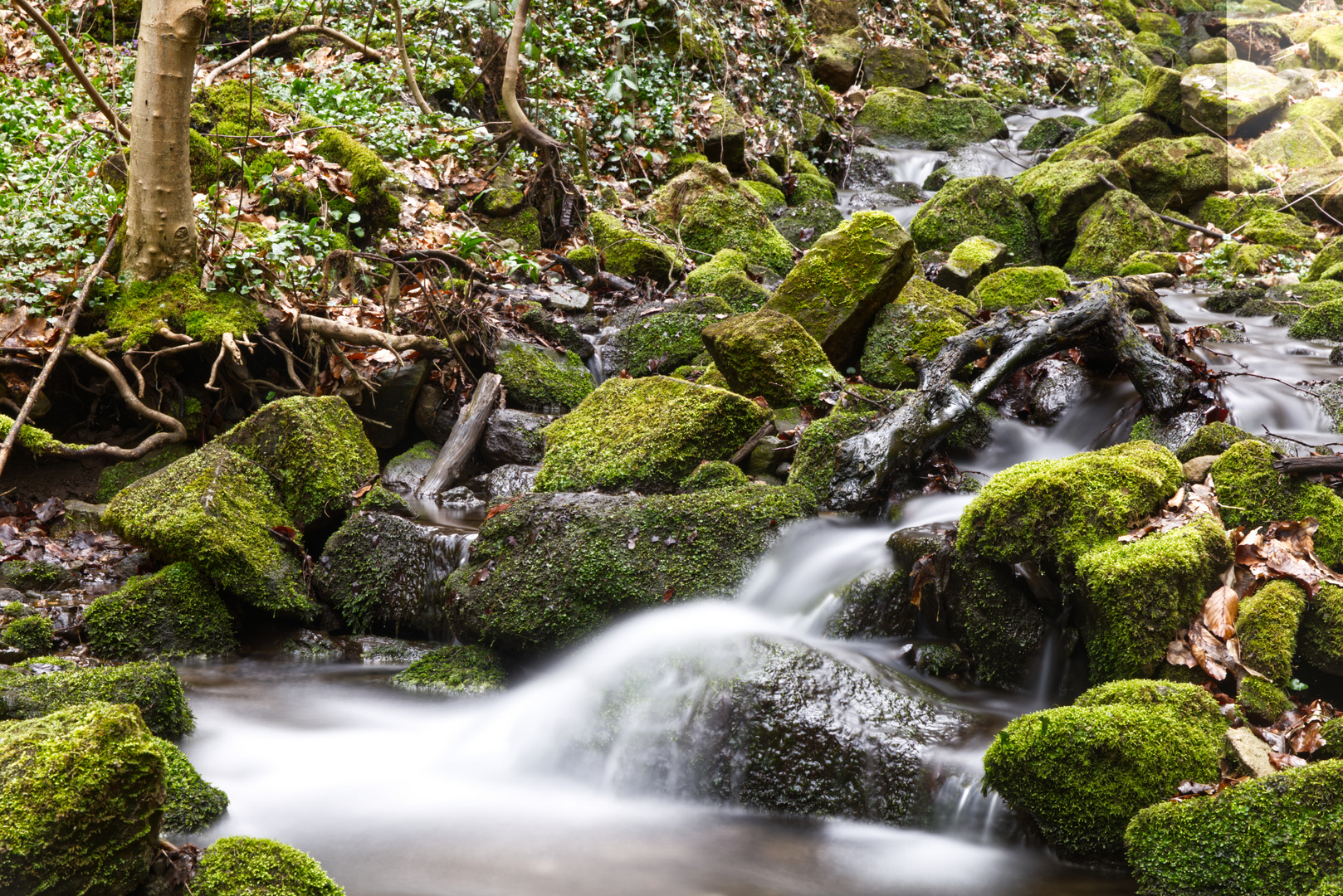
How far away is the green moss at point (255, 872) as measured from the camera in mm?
2482

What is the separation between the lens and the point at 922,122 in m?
16.1

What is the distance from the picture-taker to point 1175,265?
10289 millimetres

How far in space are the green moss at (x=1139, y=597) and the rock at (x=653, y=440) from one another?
2513 mm

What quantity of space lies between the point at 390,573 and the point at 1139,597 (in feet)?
13.2

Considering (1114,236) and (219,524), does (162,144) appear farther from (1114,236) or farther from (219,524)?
(1114,236)

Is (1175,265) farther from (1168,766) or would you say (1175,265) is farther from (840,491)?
(1168,766)

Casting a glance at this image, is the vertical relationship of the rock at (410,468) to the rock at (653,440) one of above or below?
below

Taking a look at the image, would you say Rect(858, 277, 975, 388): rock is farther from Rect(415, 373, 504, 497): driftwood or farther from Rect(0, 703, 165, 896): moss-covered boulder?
Rect(0, 703, 165, 896): moss-covered boulder

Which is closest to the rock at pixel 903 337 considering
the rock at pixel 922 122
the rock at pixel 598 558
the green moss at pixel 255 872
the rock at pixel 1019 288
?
the rock at pixel 1019 288

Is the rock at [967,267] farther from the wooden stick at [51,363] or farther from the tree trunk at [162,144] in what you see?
the wooden stick at [51,363]

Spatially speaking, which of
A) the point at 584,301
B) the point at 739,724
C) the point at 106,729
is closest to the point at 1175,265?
the point at 584,301

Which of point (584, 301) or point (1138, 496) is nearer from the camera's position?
point (1138, 496)

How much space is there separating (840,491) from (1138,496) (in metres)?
1.65

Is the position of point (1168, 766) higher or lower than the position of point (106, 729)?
lower
